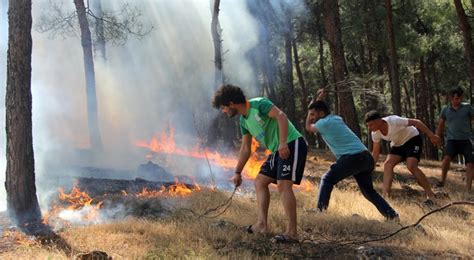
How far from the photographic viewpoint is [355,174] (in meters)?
5.90

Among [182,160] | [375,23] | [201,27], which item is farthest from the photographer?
[201,27]

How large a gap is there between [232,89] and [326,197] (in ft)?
6.76

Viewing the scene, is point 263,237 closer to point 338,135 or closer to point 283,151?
point 283,151

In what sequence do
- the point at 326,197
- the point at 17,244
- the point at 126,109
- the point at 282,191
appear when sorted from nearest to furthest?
the point at 282,191, the point at 17,244, the point at 326,197, the point at 126,109

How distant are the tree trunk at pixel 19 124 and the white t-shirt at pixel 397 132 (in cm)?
491

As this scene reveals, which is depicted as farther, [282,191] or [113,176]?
[113,176]

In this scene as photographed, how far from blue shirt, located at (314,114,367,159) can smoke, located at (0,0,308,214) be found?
5.82 m

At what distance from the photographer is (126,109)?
19484 mm

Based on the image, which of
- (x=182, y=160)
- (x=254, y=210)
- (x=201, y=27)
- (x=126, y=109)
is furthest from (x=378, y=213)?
(x=201, y=27)

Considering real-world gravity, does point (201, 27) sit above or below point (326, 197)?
above

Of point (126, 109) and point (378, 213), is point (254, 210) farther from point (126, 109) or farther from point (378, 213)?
point (126, 109)

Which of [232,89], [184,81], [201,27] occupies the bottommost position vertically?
[232,89]

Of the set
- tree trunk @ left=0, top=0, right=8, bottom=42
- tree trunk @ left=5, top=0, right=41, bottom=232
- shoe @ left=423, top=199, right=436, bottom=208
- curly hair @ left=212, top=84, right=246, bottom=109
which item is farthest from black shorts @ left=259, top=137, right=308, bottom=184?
tree trunk @ left=0, top=0, right=8, bottom=42

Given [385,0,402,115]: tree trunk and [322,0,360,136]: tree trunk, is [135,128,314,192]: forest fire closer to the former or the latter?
[322,0,360,136]: tree trunk
